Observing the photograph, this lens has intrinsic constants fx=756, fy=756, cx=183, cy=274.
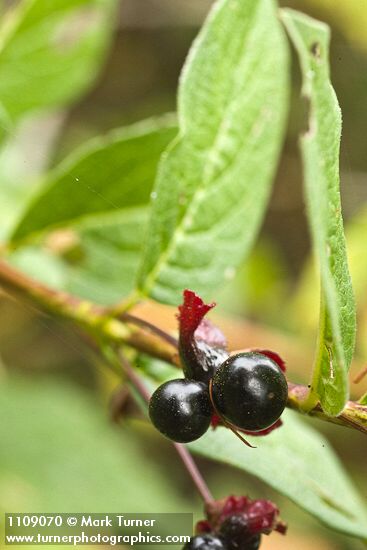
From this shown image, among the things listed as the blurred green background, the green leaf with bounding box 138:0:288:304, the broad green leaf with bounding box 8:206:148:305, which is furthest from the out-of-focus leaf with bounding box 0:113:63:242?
the green leaf with bounding box 138:0:288:304

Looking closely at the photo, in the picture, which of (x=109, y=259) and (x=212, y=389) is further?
(x=109, y=259)

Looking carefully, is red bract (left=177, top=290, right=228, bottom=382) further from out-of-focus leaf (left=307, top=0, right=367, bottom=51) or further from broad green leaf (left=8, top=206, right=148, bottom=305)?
out-of-focus leaf (left=307, top=0, right=367, bottom=51)

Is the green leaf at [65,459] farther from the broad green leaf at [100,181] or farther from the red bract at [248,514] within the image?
the red bract at [248,514]

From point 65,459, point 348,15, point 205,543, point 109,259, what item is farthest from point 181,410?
point 348,15

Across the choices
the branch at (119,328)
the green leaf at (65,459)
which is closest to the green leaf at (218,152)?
the branch at (119,328)

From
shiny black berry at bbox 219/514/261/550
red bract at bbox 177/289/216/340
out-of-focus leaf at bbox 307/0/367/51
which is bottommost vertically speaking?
out-of-focus leaf at bbox 307/0/367/51

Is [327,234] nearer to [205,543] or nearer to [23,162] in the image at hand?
[205,543]

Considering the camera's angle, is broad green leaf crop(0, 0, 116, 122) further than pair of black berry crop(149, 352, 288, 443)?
Yes
